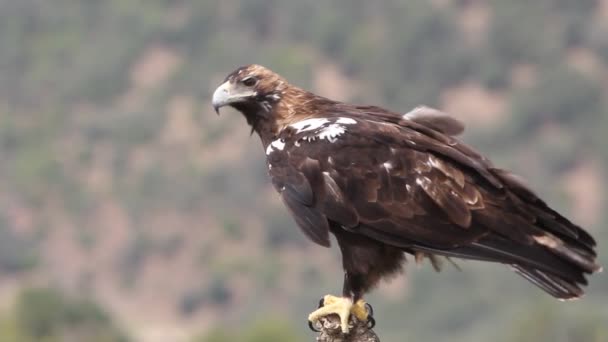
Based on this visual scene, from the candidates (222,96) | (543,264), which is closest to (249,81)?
Answer: (222,96)

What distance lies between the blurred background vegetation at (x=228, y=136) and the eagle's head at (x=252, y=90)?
37017mm

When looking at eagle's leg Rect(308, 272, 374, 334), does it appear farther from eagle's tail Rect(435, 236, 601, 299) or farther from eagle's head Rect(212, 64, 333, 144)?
eagle's head Rect(212, 64, 333, 144)

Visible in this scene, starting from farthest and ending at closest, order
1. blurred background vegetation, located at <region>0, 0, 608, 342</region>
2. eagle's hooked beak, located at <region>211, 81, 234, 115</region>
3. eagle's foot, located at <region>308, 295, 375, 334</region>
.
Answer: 1. blurred background vegetation, located at <region>0, 0, 608, 342</region>
2. eagle's hooked beak, located at <region>211, 81, 234, 115</region>
3. eagle's foot, located at <region>308, 295, 375, 334</region>

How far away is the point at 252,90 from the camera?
39.1 ft

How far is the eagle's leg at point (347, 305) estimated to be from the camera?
10.7 metres

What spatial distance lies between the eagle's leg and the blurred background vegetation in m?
37.9

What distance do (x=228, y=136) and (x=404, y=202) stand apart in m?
54.2

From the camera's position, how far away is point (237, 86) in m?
11.9

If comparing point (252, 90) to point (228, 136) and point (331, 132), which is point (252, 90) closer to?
point (331, 132)

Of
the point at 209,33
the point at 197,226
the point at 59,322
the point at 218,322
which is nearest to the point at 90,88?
the point at 209,33

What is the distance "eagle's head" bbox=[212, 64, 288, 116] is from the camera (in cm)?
1190

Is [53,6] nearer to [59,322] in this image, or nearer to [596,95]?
[596,95]

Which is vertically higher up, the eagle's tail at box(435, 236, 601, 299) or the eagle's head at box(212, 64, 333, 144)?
the eagle's head at box(212, 64, 333, 144)

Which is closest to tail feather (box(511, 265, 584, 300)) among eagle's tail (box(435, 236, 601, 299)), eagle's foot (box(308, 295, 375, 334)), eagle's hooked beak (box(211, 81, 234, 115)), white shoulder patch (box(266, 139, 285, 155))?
eagle's tail (box(435, 236, 601, 299))
